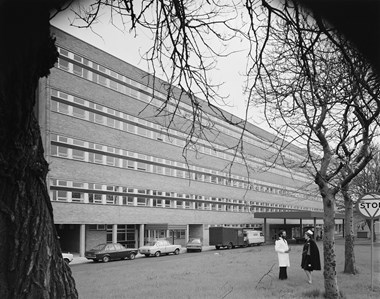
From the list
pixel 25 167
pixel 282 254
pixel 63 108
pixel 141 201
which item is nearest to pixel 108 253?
pixel 63 108

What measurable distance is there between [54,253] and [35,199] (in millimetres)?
453

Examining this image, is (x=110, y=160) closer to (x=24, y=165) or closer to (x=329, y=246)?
(x=329, y=246)

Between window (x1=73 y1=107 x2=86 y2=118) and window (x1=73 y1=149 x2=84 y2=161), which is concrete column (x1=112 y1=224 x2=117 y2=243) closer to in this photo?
window (x1=73 y1=149 x2=84 y2=161)

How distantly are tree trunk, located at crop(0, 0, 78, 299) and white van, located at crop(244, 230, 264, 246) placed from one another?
4784 cm

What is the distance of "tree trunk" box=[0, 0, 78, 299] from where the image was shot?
2873 millimetres

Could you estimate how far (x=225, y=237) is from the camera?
46.5 m

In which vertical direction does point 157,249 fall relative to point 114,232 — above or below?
below

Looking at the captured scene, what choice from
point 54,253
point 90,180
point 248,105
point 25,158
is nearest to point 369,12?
point 248,105

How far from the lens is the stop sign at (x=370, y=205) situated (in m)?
12.0

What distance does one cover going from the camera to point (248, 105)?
390 cm

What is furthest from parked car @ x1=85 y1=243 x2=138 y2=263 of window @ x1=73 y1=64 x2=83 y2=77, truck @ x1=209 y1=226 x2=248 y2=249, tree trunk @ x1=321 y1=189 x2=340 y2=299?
tree trunk @ x1=321 y1=189 x2=340 y2=299

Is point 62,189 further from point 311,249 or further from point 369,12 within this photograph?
point 369,12

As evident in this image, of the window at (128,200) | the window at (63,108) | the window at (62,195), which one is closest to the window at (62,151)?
the window at (62,195)

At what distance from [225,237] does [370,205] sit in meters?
35.3
